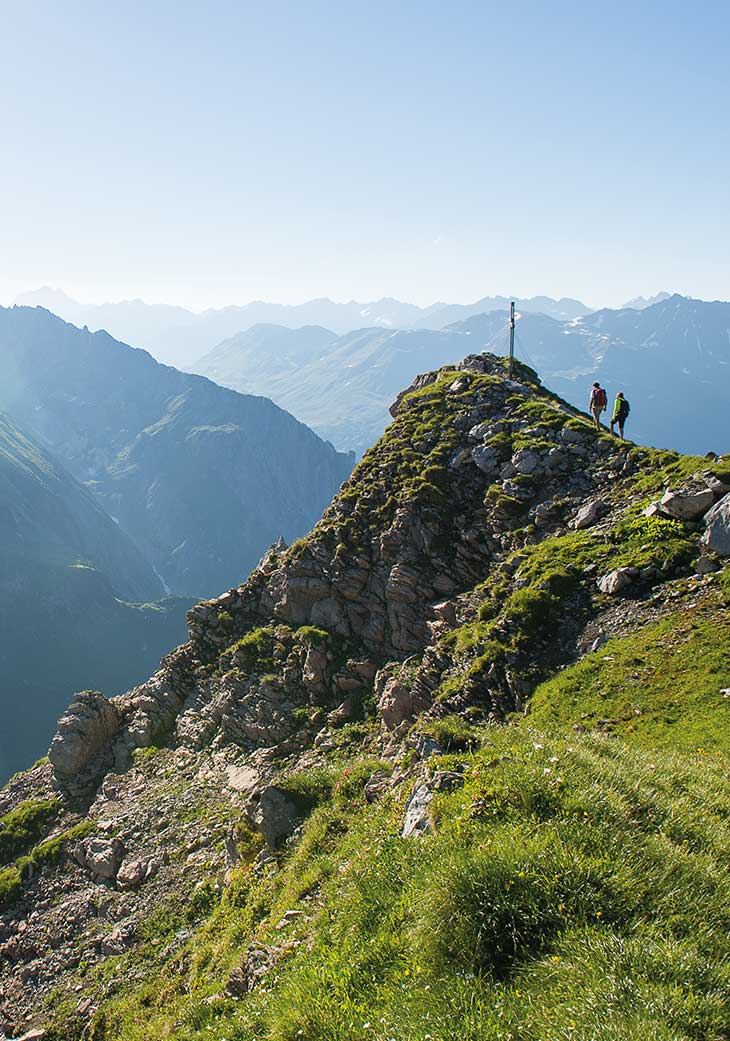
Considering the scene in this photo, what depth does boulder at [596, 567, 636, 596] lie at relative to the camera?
23.4m

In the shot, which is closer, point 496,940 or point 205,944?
point 496,940

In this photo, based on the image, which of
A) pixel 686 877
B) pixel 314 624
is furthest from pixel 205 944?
pixel 314 624

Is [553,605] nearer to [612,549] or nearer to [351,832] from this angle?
[612,549]

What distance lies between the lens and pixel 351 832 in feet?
50.6

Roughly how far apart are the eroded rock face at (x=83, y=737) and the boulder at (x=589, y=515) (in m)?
30.2

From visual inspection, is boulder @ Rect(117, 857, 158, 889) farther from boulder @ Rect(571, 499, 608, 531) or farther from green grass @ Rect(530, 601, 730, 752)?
boulder @ Rect(571, 499, 608, 531)

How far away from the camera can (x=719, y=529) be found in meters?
22.3

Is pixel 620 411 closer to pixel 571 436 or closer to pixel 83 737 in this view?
pixel 571 436

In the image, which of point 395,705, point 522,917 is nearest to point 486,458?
point 395,705

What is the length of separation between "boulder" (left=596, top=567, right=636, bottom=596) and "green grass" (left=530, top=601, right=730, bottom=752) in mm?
2443

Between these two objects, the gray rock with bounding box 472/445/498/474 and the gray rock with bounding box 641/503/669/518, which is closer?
the gray rock with bounding box 641/503/669/518

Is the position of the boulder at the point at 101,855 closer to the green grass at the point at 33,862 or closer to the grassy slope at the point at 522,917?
the green grass at the point at 33,862

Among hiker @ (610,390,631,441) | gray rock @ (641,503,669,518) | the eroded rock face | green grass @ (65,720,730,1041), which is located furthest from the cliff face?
hiker @ (610,390,631,441)

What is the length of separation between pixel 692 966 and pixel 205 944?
1576cm
